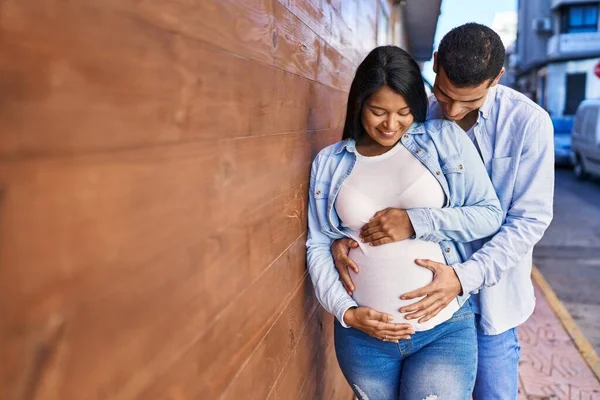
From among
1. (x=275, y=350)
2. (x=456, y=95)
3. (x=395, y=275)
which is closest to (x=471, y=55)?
(x=456, y=95)

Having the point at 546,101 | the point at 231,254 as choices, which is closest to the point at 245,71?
the point at 231,254

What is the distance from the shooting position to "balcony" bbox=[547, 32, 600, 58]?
30.8m

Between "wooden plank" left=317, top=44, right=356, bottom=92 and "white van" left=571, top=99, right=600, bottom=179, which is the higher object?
"wooden plank" left=317, top=44, right=356, bottom=92

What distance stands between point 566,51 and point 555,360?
1205 inches

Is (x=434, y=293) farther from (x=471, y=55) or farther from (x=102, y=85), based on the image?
(x=102, y=85)

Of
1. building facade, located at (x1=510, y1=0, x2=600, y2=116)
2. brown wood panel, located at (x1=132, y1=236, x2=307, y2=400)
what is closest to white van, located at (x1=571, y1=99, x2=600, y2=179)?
brown wood panel, located at (x1=132, y1=236, x2=307, y2=400)

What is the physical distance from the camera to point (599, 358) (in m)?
4.79

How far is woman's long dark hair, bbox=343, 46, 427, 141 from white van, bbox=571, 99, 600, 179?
13.1m

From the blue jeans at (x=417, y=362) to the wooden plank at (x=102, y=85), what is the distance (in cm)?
118

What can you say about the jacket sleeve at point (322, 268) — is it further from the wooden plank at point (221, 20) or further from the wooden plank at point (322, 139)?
the wooden plank at point (221, 20)

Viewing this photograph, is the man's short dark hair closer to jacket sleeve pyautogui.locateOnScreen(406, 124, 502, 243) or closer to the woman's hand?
jacket sleeve pyautogui.locateOnScreen(406, 124, 502, 243)

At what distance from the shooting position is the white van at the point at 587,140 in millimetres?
13844

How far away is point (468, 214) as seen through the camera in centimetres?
213

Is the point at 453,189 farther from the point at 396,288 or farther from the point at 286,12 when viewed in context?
the point at 286,12
